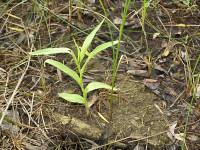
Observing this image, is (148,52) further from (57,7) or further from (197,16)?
(57,7)

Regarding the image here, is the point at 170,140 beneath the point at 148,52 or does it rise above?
beneath

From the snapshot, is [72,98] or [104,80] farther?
[104,80]

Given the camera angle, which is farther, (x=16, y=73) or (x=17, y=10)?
(x=17, y=10)

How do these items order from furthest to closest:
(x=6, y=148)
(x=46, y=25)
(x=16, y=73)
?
1. (x=46, y=25)
2. (x=16, y=73)
3. (x=6, y=148)

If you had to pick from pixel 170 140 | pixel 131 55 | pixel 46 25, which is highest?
pixel 46 25

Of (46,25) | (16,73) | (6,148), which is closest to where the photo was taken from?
(6,148)

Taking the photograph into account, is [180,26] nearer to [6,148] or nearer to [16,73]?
[16,73]

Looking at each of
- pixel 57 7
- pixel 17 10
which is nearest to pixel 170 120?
pixel 57 7
